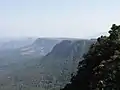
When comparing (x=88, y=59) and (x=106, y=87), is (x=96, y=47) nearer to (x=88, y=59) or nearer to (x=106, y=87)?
(x=88, y=59)

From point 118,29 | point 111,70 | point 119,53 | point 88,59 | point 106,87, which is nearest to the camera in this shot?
point 106,87

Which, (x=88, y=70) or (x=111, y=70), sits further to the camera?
(x=88, y=70)

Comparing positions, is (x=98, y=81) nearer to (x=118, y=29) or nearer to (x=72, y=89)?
(x=72, y=89)

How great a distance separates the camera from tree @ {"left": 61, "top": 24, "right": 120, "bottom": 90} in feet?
117

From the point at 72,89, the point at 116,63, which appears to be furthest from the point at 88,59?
the point at 116,63

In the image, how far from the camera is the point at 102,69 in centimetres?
3928

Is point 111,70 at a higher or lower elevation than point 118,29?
lower

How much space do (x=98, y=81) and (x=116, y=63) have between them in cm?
403

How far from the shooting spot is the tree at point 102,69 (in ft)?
117

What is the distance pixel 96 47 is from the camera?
53781mm

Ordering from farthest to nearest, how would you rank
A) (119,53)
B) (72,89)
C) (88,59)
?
(88,59) < (72,89) < (119,53)

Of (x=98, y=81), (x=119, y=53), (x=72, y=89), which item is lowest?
(x=72, y=89)

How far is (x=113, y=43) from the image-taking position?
49594 millimetres

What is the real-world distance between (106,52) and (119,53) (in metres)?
5.46
